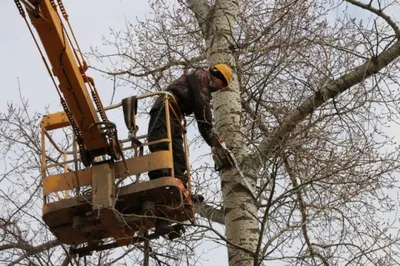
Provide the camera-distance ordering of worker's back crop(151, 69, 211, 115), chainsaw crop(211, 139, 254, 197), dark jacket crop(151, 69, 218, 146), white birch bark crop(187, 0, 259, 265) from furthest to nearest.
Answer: worker's back crop(151, 69, 211, 115) → dark jacket crop(151, 69, 218, 146) → chainsaw crop(211, 139, 254, 197) → white birch bark crop(187, 0, 259, 265)

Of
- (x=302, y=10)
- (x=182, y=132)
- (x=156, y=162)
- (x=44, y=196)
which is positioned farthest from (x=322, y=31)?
(x=44, y=196)

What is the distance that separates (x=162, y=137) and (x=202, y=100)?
0.55 metres

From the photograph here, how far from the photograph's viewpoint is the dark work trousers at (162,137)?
24.8 ft

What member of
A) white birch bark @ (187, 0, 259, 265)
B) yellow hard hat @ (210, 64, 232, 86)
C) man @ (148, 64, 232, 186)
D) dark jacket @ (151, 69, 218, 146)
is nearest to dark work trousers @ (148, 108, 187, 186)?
man @ (148, 64, 232, 186)

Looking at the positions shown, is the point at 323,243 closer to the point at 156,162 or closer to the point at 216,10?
the point at 156,162

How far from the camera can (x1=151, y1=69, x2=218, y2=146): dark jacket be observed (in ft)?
24.7

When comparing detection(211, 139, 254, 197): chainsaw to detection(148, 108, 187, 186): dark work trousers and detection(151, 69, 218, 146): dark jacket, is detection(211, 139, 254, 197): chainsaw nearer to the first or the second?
detection(151, 69, 218, 146): dark jacket

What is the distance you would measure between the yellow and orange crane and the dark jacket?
219 mm

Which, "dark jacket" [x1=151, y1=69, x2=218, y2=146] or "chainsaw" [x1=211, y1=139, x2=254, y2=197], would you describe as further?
"dark jacket" [x1=151, y1=69, x2=218, y2=146]

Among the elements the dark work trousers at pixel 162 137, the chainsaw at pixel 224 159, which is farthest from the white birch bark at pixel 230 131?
the dark work trousers at pixel 162 137

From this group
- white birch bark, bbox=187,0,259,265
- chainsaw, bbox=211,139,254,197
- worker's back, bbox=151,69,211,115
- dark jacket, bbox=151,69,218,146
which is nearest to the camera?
white birch bark, bbox=187,0,259,265

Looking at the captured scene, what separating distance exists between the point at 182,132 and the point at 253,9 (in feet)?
8.56

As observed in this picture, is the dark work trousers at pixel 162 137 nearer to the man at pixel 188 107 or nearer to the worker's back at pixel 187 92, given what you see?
the man at pixel 188 107

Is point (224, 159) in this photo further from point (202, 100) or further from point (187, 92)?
point (187, 92)
